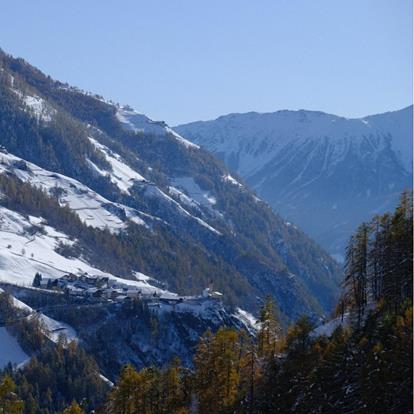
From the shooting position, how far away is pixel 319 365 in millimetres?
85250

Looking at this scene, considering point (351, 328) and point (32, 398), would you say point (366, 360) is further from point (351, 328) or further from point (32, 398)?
point (32, 398)

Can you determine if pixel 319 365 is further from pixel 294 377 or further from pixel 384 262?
pixel 384 262

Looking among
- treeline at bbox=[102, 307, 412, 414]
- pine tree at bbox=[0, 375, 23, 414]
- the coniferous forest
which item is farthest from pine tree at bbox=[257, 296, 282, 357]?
pine tree at bbox=[0, 375, 23, 414]

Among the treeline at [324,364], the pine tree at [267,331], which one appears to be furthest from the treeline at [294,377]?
the pine tree at [267,331]

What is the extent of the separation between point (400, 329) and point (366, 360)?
4.09 metres

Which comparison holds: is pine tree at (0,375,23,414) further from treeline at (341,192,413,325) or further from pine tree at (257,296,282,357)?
treeline at (341,192,413,325)

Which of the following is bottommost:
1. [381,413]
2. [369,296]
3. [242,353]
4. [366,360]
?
[381,413]

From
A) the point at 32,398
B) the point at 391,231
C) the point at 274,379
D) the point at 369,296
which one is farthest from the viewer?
the point at 32,398

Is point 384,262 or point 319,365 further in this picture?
point 384,262

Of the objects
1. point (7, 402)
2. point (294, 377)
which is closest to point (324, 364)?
point (294, 377)

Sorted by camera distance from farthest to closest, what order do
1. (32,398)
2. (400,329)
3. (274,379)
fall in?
(32,398) → (274,379) → (400,329)

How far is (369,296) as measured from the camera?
424 feet

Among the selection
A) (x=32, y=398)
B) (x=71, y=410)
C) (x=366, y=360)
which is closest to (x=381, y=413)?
(x=366, y=360)

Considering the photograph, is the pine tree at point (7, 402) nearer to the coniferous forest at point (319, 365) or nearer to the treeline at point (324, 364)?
the coniferous forest at point (319, 365)
